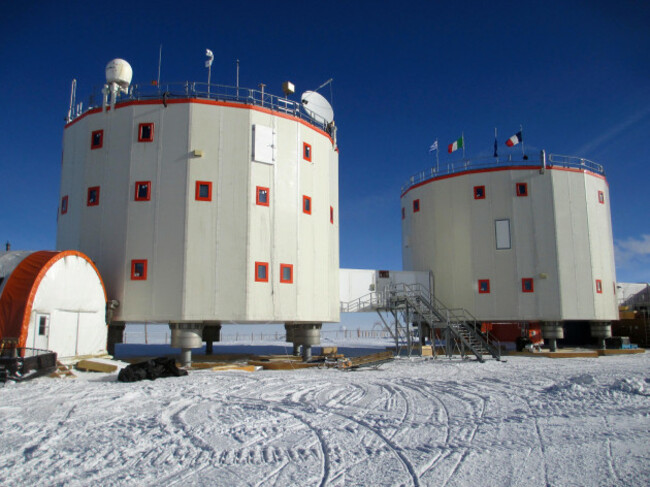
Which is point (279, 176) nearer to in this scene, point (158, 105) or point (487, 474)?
point (158, 105)

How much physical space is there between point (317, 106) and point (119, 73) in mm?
10414

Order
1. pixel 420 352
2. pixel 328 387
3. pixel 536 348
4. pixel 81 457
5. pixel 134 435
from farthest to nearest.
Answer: pixel 536 348 → pixel 420 352 → pixel 328 387 → pixel 134 435 → pixel 81 457

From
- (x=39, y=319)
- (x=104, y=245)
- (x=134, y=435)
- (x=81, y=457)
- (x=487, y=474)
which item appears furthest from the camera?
(x=104, y=245)

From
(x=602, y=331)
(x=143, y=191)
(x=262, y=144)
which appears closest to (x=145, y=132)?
(x=143, y=191)

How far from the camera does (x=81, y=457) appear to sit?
7.71m

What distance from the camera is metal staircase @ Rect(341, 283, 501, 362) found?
1100 inches

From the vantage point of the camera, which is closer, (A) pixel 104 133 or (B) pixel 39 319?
(B) pixel 39 319

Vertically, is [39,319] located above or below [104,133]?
below

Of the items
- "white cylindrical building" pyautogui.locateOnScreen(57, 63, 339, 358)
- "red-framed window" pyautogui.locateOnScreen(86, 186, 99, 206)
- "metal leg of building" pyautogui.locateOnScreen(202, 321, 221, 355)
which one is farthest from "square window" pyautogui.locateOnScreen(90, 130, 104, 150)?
"metal leg of building" pyautogui.locateOnScreen(202, 321, 221, 355)

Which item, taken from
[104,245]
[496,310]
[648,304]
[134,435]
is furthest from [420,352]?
[648,304]

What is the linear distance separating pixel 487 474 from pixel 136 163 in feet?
69.1

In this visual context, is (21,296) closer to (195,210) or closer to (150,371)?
(150,371)

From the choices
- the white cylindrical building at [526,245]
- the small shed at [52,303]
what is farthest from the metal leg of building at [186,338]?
the white cylindrical building at [526,245]

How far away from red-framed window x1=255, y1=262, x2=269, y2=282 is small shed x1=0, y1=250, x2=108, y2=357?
663cm
